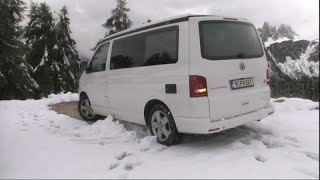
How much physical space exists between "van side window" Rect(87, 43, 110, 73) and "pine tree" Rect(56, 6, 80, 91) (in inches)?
966

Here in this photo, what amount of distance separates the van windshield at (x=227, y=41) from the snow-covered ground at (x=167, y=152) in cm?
135

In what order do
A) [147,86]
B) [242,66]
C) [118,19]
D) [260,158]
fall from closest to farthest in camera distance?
[260,158] < [242,66] < [147,86] < [118,19]

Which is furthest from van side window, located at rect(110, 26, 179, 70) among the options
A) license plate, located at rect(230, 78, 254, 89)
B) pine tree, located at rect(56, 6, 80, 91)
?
pine tree, located at rect(56, 6, 80, 91)

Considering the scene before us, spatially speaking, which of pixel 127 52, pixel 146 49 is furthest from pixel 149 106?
pixel 127 52

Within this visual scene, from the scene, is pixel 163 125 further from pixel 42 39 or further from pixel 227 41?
pixel 42 39

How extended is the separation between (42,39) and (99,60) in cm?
2627

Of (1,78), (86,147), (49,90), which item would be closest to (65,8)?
(49,90)

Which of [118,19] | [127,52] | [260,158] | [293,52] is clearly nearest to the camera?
[260,158]

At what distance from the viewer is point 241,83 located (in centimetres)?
563

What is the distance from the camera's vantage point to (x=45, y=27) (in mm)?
32656

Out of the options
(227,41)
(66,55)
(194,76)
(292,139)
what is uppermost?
→ (66,55)

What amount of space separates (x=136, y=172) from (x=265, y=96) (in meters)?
2.62

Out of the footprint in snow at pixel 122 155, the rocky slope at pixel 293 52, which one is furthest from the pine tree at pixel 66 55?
the footprint in snow at pixel 122 155

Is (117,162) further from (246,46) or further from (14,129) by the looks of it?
(14,129)
